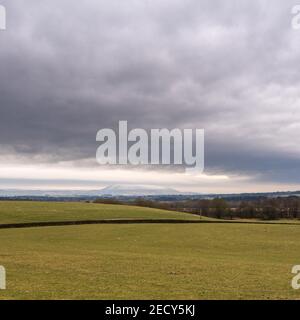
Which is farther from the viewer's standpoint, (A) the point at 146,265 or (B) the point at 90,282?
(A) the point at 146,265

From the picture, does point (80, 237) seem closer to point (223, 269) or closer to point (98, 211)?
point (223, 269)

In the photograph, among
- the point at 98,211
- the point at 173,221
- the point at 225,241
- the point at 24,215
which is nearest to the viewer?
the point at 225,241

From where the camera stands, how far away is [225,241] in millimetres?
44625

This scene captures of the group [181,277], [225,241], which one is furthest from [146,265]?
[225,241]

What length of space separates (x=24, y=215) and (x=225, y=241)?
41.7m
